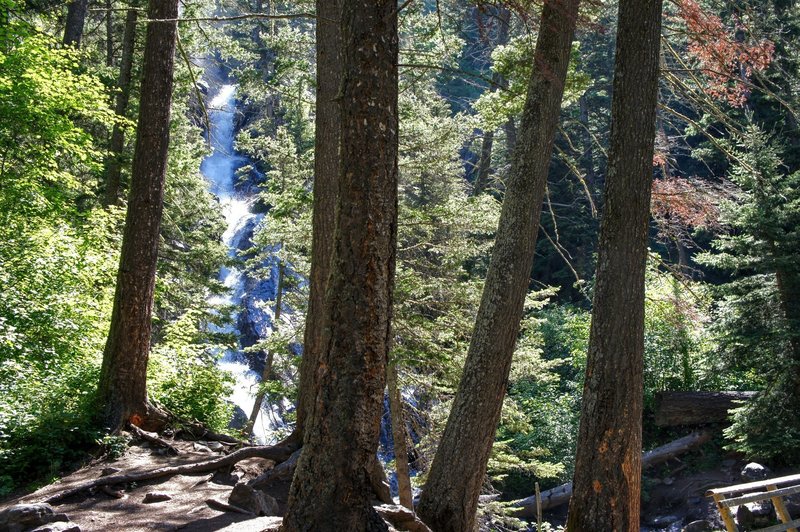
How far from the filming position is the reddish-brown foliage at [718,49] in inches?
264

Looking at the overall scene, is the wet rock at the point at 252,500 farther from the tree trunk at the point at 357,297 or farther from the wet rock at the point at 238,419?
the wet rock at the point at 238,419

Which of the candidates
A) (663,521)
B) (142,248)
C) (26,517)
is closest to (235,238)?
(663,521)

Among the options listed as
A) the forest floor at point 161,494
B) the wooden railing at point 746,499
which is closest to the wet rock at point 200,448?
the forest floor at point 161,494

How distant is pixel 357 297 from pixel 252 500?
2.66 meters

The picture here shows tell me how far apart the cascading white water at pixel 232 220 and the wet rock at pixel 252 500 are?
44.6 ft

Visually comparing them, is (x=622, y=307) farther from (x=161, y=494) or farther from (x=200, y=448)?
(x=200, y=448)

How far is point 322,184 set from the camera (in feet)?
21.8

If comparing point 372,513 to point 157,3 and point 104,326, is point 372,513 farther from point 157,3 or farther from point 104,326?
point 104,326

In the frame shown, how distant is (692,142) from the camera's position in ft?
98.5

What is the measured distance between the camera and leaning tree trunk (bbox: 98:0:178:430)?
7.64m

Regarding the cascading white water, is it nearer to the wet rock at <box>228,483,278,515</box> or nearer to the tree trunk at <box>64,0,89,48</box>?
the tree trunk at <box>64,0,89,48</box>

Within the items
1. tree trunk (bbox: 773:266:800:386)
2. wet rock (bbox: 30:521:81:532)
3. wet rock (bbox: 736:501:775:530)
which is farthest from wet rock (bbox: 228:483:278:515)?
tree trunk (bbox: 773:266:800:386)

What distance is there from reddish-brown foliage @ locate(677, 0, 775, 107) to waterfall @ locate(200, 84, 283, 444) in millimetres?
11564

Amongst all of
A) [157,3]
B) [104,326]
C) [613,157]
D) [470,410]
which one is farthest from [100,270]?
[613,157]
